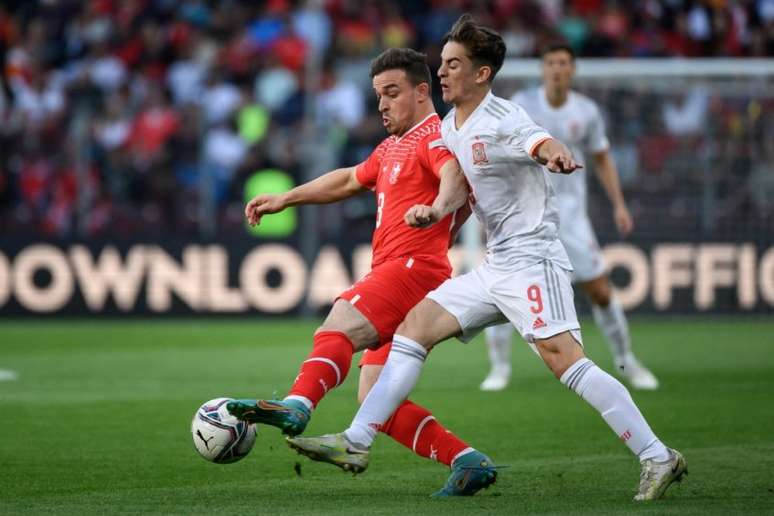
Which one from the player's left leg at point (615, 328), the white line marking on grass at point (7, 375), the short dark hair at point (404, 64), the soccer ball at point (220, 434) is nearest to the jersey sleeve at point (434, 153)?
the short dark hair at point (404, 64)

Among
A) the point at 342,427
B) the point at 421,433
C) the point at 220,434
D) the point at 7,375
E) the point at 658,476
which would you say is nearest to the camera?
the point at 658,476

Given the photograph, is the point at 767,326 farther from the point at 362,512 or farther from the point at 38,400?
the point at 362,512

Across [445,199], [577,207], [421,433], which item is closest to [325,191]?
[445,199]

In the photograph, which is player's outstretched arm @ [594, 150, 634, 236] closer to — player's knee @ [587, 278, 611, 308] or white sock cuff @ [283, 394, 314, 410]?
player's knee @ [587, 278, 611, 308]

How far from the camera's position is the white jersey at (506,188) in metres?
6.32

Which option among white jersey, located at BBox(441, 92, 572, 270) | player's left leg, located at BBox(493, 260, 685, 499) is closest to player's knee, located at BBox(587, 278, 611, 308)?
white jersey, located at BBox(441, 92, 572, 270)

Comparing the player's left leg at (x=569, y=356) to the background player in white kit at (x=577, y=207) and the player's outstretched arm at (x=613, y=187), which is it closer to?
the background player in white kit at (x=577, y=207)

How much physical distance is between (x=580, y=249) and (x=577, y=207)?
346mm

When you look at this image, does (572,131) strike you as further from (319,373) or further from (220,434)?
(220,434)

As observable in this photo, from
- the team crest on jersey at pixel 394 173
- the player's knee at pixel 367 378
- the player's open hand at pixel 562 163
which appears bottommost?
the player's knee at pixel 367 378

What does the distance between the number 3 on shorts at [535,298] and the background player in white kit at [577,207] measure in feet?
15.4

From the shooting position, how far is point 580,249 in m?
11.0

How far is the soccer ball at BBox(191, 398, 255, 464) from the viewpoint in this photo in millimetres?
6273

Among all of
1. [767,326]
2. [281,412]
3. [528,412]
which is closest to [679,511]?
[281,412]
